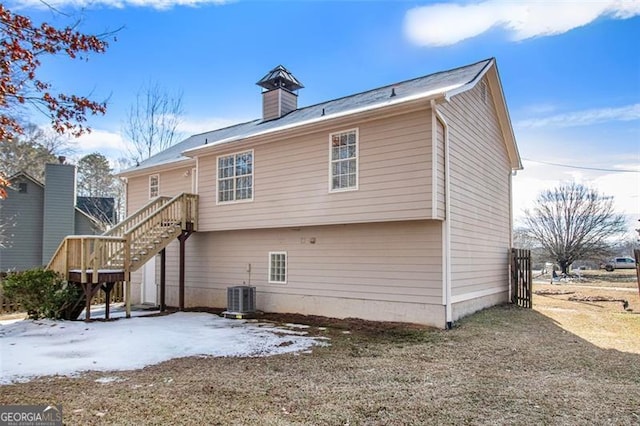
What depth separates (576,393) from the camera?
474 centimetres

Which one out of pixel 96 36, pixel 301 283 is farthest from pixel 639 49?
pixel 96 36

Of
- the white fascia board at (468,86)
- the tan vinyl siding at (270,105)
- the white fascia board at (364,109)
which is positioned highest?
the tan vinyl siding at (270,105)

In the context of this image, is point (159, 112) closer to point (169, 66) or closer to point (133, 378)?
point (169, 66)

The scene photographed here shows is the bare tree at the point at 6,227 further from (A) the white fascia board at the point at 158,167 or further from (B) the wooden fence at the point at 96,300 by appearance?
(A) the white fascia board at the point at 158,167

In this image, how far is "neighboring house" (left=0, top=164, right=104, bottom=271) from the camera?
19297mm

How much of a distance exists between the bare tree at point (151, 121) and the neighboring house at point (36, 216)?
476cm

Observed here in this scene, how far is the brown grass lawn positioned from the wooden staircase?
4846mm

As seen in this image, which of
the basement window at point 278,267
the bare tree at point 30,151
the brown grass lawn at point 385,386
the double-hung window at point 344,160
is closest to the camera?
the brown grass lawn at point 385,386

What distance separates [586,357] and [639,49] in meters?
9.74

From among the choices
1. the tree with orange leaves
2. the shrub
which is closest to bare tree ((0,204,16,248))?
the shrub

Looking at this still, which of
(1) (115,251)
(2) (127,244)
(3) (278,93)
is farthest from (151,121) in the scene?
(2) (127,244)

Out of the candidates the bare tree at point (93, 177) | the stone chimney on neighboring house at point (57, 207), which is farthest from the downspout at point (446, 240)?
the bare tree at point (93, 177)

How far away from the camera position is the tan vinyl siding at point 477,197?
31.4 feet

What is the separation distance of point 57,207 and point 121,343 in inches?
613
